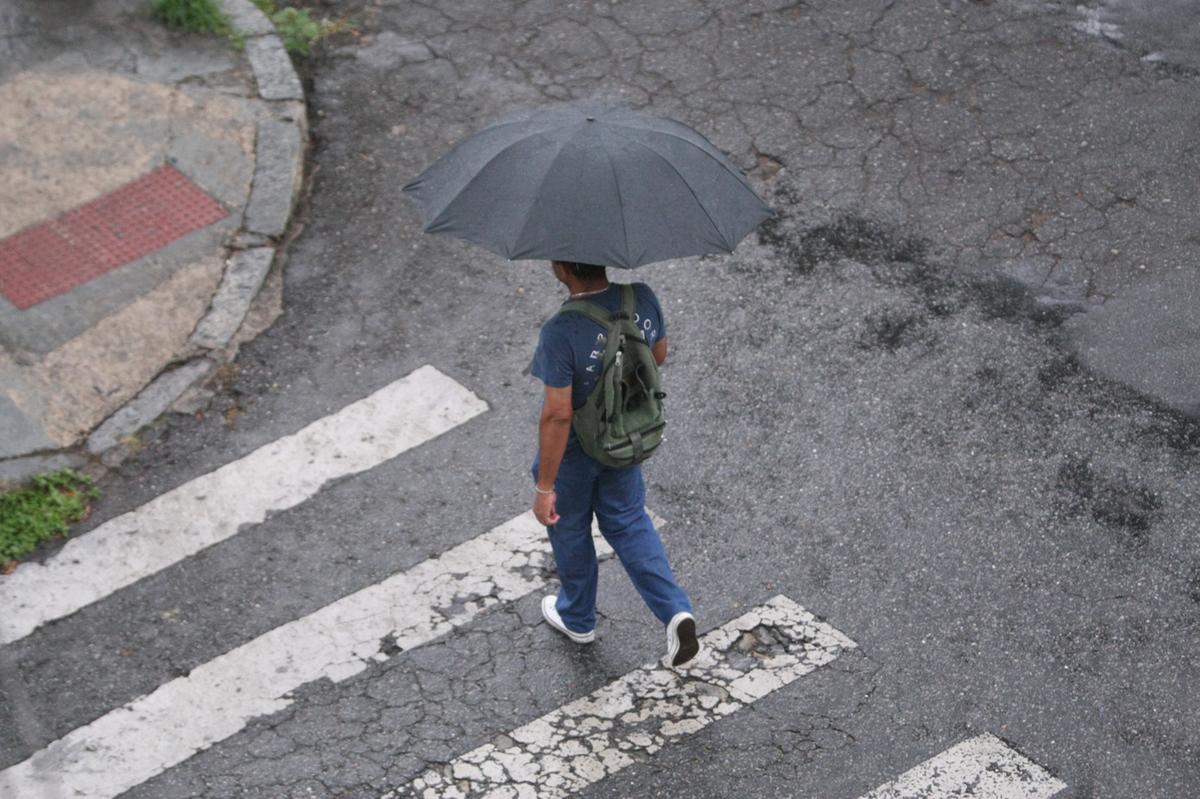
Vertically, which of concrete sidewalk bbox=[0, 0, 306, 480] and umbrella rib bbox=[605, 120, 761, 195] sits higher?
umbrella rib bbox=[605, 120, 761, 195]

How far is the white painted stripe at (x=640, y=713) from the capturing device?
→ 4.90 metres

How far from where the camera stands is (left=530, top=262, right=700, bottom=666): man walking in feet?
14.6

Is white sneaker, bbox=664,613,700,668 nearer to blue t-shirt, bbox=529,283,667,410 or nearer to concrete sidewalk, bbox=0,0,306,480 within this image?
blue t-shirt, bbox=529,283,667,410

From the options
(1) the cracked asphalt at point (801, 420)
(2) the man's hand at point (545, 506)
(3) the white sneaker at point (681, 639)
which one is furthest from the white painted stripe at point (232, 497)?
(3) the white sneaker at point (681, 639)

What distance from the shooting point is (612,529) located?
5020 mm

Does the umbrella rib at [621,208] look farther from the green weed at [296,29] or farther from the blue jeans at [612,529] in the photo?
the green weed at [296,29]

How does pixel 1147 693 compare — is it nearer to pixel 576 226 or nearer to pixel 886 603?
pixel 886 603

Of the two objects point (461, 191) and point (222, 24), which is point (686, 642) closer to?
point (461, 191)

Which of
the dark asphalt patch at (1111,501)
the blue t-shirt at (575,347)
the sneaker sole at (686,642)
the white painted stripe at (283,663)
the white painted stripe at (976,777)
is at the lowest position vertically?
the white painted stripe at (283,663)

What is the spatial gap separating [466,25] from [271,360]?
3.15 meters

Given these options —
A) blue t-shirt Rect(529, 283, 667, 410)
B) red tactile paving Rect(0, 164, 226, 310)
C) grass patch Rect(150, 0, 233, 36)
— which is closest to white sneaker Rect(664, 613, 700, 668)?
blue t-shirt Rect(529, 283, 667, 410)

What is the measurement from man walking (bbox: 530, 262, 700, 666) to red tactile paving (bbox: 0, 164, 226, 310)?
3.29 meters

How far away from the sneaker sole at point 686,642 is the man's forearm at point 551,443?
752 millimetres

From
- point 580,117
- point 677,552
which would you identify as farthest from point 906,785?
point 580,117
